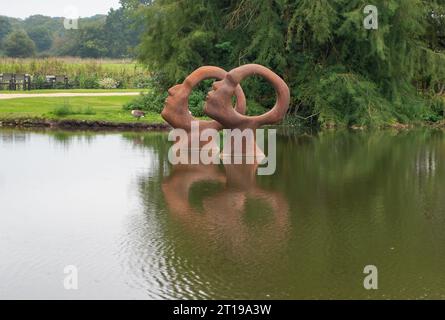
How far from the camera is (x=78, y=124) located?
26.4 m

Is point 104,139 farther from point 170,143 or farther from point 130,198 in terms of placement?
point 130,198

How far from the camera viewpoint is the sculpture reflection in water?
10062 mm

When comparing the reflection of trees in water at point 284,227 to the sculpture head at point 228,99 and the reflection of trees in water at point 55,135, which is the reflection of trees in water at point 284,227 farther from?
the reflection of trees in water at point 55,135

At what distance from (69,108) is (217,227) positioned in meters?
17.6

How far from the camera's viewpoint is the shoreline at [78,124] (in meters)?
26.0

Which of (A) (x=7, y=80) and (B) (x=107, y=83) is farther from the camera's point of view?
(B) (x=107, y=83)

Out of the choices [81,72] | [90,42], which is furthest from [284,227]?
[90,42]

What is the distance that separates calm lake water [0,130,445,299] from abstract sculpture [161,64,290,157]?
105 cm

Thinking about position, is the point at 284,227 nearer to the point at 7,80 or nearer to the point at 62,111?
the point at 62,111

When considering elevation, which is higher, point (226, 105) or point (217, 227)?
point (226, 105)

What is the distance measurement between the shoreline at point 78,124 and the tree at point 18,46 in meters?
42.0

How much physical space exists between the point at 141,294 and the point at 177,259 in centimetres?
134

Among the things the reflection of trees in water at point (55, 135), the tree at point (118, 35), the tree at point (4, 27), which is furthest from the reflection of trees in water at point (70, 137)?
the tree at point (4, 27)
